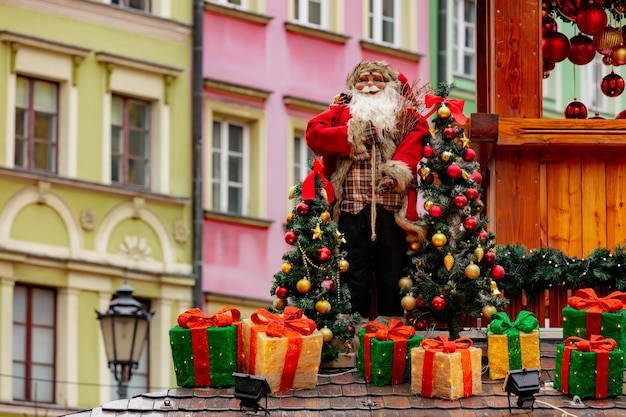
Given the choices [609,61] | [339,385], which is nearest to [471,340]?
[339,385]

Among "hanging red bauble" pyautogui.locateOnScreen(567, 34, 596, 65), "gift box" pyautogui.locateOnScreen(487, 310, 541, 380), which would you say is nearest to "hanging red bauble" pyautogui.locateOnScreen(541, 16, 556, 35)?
"hanging red bauble" pyautogui.locateOnScreen(567, 34, 596, 65)

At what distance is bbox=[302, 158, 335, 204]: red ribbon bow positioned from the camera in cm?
1927

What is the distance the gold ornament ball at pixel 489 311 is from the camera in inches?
746

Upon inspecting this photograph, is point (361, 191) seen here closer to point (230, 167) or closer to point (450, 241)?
point (450, 241)

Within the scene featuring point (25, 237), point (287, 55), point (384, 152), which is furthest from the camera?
point (287, 55)

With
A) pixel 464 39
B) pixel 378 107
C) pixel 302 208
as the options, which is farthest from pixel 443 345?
pixel 464 39

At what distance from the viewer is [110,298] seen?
36.8 meters

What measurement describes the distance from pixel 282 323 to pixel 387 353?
62cm

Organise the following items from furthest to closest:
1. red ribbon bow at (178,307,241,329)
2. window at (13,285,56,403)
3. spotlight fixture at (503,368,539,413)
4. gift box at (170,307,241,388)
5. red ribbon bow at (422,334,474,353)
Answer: window at (13,285,56,403)
red ribbon bow at (178,307,241,329)
gift box at (170,307,241,388)
red ribbon bow at (422,334,474,353)
spotlight fixture at (503,368,539,413)

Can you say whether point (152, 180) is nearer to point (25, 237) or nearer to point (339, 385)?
point (25, 237)

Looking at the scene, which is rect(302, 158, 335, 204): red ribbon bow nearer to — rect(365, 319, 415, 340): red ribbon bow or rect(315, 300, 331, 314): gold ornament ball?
rect(315, 300, 331, 314): gold ornament ball

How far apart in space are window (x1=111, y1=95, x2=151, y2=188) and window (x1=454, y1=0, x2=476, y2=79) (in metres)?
5.20

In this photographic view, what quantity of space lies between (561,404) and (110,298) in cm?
1934

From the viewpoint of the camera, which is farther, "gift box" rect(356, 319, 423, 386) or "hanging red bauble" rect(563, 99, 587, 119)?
"hanging red bauble" rect(563, 99, 587, 119)
